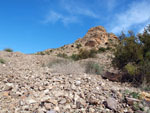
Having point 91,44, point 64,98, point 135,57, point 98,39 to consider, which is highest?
point 98,39

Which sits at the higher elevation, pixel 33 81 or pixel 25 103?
pixel 33 81

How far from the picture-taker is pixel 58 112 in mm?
3012

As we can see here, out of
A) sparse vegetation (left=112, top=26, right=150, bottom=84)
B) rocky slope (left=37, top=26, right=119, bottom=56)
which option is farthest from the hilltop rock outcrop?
sparse vegetation (left=112, top=26, right=150, bottom=84)

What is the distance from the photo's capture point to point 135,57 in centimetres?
726

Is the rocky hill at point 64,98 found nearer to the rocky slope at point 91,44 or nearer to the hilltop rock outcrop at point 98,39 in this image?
the rocky slope at point 91,44

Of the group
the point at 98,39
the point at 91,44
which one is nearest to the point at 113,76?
the point at 91,44

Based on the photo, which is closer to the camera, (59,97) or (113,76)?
(59,97)

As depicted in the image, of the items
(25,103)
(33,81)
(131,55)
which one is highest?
(131,55)

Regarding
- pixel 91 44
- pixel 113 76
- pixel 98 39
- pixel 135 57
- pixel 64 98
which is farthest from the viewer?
pixel 98 39

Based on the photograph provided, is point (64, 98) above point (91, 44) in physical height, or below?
below

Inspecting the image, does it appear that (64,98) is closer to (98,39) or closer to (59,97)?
(59,97)

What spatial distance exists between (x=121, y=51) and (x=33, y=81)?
515 centimetres

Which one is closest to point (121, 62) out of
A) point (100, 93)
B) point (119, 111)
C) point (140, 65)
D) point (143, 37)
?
point (140, 65)

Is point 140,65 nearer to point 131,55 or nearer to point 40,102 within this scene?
point 131,55
